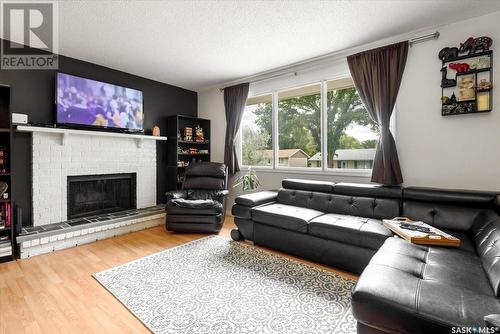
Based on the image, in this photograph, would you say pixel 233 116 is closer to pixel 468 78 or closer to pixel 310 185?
pixel 310 185

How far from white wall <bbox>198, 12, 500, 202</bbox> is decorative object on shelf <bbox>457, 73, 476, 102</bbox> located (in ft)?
0.54

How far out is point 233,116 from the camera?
456 cm

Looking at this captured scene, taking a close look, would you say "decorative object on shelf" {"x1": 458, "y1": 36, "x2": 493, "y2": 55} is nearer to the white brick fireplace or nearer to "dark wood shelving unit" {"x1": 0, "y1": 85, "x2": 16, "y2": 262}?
the white brick fireplace

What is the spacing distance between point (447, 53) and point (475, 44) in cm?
22

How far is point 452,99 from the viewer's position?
2572 millimetres

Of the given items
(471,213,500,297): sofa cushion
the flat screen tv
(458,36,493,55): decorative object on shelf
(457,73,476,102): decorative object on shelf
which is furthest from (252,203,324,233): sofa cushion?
the flat screen tv

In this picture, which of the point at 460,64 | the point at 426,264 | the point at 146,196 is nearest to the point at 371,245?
the point at 426,264

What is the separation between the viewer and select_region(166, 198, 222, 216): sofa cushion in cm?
347

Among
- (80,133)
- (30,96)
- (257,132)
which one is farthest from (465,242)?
(30,96)

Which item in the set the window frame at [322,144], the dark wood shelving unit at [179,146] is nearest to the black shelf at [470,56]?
the window frame at [322,144]

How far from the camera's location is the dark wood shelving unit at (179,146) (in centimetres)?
459

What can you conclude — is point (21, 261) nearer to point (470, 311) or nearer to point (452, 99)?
point (470, 311)

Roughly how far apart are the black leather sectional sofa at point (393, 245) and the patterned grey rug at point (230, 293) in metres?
0.32

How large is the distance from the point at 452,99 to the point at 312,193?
1820 millimetres
